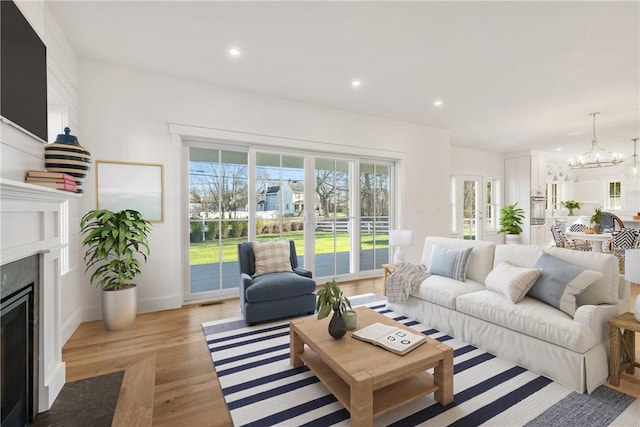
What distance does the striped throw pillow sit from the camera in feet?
11.1

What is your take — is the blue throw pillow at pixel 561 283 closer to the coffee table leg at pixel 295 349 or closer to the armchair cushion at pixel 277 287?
the coffee table leg at pixel 295 349

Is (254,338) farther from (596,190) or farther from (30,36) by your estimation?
(596,190)

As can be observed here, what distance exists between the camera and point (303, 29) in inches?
103

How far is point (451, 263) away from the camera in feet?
10.1

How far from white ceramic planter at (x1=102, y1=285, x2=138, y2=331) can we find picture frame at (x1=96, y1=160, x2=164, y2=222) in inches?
35.5

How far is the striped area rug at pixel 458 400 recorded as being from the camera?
5.41 ft

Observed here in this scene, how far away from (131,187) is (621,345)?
4.60m

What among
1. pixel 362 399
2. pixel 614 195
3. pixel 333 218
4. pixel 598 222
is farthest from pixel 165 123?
pixel 614 195

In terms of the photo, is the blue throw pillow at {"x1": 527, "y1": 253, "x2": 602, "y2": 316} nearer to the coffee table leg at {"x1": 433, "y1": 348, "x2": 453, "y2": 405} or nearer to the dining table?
the coffee table leg at {"x1": 433, "y1": 348, "x2": 453, "y2": 405}

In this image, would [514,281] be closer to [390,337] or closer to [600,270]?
[600,270]

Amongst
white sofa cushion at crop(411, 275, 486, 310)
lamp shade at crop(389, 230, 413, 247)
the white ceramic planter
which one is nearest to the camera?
white sofa cushion at crop(411, 275, 486, 310)

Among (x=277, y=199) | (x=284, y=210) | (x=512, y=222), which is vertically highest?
(x=277, y=199)

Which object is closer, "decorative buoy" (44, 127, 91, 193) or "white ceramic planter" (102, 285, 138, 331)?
"decorative buoy" (44, 127, 91, 193)

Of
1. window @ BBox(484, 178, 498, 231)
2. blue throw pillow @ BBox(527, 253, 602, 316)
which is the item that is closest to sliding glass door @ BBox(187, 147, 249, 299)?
blue throw pillow @ BBox(527, 253, 602, 316)
